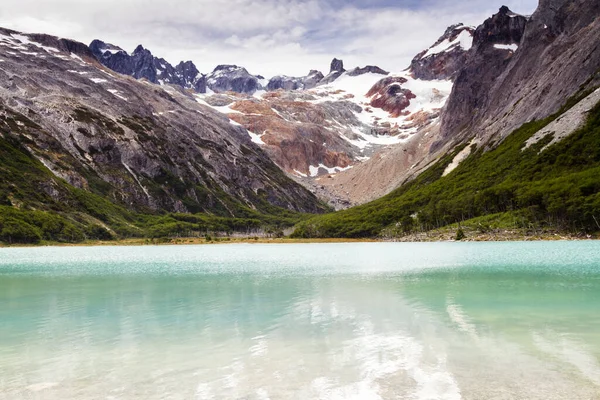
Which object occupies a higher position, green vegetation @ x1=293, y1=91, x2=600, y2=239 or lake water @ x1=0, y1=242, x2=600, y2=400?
green vegetation @ x1=293, y1=91, x2=600, y2=239

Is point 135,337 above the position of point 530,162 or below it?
below

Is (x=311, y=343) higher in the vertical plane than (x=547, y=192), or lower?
lower

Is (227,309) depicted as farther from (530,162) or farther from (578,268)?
(530,162)

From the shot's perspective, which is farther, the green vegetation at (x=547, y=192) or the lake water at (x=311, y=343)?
the green vegetation at (x=547, y=192)

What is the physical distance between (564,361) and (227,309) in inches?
902

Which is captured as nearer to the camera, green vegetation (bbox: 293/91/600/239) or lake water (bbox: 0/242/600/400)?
lake water (bbox: 0/242/600/400)

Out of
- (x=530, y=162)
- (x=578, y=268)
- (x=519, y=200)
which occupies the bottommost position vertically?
(x=578, y=268)

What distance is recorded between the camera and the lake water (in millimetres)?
17141

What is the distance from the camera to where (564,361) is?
18969 mm

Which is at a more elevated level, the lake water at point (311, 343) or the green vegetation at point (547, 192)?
the green vegetation at point (547, 192)

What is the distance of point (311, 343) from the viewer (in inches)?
938

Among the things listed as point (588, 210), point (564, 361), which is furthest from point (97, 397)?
point (588, 210)

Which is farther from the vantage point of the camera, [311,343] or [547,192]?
[547,192]

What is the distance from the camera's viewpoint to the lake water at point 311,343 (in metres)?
17.1
